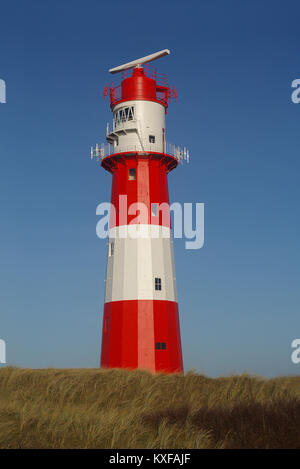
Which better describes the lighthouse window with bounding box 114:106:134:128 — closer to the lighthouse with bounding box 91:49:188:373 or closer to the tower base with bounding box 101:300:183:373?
the lighthouse with bounding box 91:49:188:373

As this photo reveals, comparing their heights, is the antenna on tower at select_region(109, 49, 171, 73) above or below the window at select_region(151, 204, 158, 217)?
above

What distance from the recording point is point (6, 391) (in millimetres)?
20938

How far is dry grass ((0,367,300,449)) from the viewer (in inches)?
523

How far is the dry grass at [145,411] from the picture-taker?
1329 centimetres

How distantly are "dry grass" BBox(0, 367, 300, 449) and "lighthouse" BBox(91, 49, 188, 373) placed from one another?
8.40m

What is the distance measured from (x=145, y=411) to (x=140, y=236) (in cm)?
1686

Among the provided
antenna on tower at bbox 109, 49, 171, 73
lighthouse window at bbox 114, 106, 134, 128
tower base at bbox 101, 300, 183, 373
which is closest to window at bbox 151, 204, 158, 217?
tower base at bbox 101, 300, 183, 373

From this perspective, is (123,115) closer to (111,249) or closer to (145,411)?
(111,249)

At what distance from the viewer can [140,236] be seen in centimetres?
3284

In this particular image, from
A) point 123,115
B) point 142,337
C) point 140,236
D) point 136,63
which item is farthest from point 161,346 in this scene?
point 136,63

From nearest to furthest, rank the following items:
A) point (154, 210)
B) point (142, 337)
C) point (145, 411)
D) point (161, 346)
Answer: point (145, 411) < point (142, 337) < point (161, 346) < point (154, 210)

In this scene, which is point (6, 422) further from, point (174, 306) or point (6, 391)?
point (174, 306)

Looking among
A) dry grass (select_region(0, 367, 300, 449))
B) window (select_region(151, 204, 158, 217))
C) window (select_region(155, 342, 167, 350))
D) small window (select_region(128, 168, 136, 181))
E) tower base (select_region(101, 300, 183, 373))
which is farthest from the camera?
→ small window (select_region(128, 168, 136, 181))
